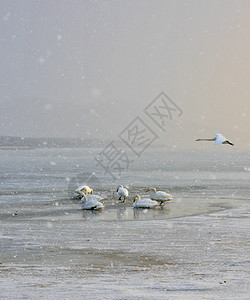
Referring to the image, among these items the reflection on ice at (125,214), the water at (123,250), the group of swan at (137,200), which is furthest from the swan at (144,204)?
the water at (123,250)

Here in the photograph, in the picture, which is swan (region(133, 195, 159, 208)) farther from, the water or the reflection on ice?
the water

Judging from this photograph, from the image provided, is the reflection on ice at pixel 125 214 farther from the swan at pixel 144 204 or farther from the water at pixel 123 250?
the swan at pixel 144 204

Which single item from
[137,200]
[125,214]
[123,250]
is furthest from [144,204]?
[123,250]

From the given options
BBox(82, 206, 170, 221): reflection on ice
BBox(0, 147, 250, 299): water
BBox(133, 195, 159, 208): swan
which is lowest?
BBox(0, 147, 250, 299): water

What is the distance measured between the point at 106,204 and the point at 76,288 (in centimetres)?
1760

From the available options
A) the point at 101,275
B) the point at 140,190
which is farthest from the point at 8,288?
the point at 140,190

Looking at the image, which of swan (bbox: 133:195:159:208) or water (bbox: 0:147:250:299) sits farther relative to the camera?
swan (bbox: 133:195:159:208)

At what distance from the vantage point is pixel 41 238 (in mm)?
18938

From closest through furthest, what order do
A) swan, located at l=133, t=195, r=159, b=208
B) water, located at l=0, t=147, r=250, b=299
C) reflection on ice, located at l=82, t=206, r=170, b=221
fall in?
water, located at l=0, t=147, r=250, b=299 < reflection on ice, located at l=82, t=206, r=170, b=221 < swan, located at l=133, t=195, r=159, b=208

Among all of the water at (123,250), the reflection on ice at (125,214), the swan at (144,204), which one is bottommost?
the water at (123,250)

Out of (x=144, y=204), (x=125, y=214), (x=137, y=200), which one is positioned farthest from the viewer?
(x=137, y=200)

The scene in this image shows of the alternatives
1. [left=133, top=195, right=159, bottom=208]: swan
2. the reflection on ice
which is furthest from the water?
[left=133, top=195, right=159, bottom=208]: swan

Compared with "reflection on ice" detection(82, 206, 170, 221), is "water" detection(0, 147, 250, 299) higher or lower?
lower

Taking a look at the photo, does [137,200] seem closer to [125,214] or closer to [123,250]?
[125,214]
